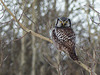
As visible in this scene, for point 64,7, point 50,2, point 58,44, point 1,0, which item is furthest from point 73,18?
point 1,0

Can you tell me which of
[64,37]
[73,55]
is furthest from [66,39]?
[73,55]

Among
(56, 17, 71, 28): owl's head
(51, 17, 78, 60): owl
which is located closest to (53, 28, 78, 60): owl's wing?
(51, 17, 78, 60): owl

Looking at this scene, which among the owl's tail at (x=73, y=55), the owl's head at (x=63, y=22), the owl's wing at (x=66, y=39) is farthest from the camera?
the owl's head at (x=63, y=22)

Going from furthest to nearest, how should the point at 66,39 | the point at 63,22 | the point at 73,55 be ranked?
the point at 63,22 < the point at 66,39 < the point at 73,55

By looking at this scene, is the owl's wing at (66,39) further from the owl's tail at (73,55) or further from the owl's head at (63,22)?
the owl's head at (63,22)

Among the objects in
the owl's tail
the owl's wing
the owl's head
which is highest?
the owl's head

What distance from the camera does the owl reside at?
4535 mm

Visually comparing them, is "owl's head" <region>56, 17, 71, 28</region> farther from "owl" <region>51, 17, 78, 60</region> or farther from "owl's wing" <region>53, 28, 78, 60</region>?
"owl's wing" <region>53, 28, 78, 60</region>

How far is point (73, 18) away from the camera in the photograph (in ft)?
30.6

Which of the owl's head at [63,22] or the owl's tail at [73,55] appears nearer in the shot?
the owl's tail at [73,55]

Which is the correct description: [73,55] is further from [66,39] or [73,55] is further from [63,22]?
[63,22]

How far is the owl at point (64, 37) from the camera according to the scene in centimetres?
454

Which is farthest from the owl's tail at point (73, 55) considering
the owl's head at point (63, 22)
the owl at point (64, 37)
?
the owl's head at point (63, 22)

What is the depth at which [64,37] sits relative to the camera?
4.72m
